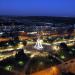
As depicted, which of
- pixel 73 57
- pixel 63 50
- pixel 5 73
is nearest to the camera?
pixel 5 73

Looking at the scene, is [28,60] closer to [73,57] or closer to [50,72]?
[50,72]

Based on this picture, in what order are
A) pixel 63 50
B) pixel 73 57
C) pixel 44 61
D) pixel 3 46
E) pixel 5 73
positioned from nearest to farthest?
pixel 5 73, pixel 44 61, pixel 73 57, pixel 63 50, pixel 3 46

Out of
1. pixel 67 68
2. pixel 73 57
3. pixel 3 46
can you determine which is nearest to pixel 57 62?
pixel 67 68

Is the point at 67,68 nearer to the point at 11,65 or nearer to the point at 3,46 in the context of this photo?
Answer: the point at 11,65

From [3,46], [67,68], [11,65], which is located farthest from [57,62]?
[3,46]

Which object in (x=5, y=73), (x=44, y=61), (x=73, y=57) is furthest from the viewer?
(x=73, y=57)

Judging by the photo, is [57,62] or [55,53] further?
[55,53]

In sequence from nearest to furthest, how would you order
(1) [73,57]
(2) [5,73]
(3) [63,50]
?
(2) [5,73] < (1) [73,57] < (3) [63,50]

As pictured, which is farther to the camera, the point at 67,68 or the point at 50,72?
the point at 67,68
